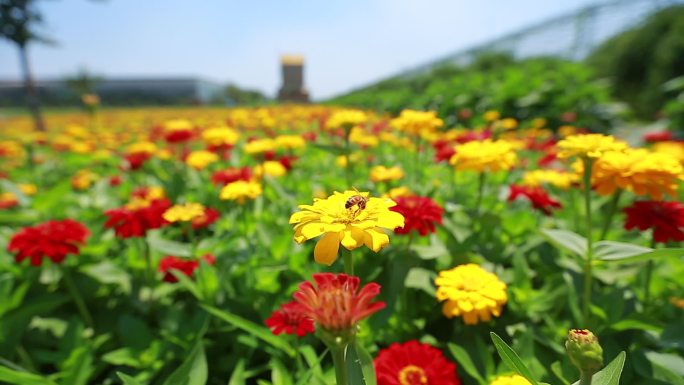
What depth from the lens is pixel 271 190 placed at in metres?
1.81

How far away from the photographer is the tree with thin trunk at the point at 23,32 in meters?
8.63

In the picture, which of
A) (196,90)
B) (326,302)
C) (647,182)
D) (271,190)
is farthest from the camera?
(196,90)

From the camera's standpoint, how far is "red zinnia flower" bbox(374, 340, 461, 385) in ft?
2.31

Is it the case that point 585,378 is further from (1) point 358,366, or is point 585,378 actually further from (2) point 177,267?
(2) point 177,267

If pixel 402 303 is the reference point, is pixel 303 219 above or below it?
above

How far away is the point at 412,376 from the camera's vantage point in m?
0.71

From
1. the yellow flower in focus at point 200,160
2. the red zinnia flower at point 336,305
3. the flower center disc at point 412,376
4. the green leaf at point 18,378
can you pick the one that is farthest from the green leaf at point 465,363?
the yellow flower in focus at point 200,160

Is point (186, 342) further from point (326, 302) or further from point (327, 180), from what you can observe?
point (327, 180)

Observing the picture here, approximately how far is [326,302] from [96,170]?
10.8ft

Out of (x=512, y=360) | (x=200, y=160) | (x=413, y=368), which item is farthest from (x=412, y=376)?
(x=200, y=160)

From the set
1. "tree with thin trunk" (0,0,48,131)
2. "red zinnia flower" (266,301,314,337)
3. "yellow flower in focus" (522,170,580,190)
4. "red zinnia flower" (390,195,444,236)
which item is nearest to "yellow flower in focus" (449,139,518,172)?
"red zinnia flower" (390,195,444,236)

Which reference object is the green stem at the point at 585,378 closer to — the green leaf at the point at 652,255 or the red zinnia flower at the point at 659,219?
the green leaf at the point at 652,255

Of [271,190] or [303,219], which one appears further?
[271,190]

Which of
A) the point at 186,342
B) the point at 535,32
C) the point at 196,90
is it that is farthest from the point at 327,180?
the point at 196,90
